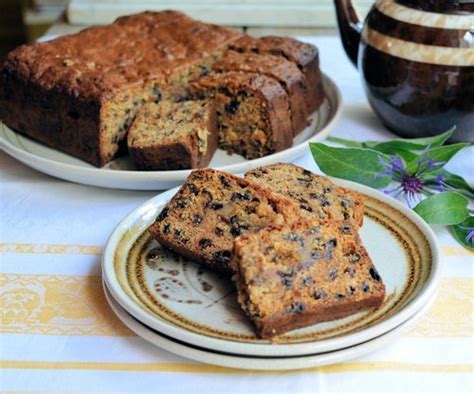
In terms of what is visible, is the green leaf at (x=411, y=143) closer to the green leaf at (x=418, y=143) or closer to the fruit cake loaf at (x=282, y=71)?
the green leaf at (x=418, y=143)

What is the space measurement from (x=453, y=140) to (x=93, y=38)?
4.31ft

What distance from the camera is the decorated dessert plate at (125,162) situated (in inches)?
77.5

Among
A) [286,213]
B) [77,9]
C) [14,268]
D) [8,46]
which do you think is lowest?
[8,46]

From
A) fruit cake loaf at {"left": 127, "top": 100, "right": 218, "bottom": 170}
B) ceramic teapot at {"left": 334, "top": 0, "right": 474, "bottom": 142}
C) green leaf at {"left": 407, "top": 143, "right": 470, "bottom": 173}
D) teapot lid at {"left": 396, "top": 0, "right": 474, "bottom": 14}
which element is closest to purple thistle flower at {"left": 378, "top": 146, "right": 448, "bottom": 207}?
green leaf at {"left": 407, "top": 143, "right": 470, "bottom": 173}

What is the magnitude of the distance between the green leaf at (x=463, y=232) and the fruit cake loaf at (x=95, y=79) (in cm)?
110

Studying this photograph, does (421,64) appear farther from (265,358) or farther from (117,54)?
(265,358)

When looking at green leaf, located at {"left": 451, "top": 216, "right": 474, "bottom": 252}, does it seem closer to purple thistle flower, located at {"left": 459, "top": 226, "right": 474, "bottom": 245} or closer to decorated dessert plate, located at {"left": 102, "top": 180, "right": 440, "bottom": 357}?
purple thistle flower, located at {"left": 459, "top": 226, "right": 474, "bottom": 245}

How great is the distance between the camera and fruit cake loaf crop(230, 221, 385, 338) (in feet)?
4.39

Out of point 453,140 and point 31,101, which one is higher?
point 31,101

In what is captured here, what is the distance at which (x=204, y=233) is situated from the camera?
62.4 inches

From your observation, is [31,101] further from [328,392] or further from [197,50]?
[328,392]

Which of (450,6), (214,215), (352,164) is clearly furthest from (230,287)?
(450,6)

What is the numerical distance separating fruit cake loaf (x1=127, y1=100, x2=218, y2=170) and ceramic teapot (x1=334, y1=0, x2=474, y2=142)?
0.56 metres

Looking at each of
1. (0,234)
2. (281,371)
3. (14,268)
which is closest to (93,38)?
(0,234)
